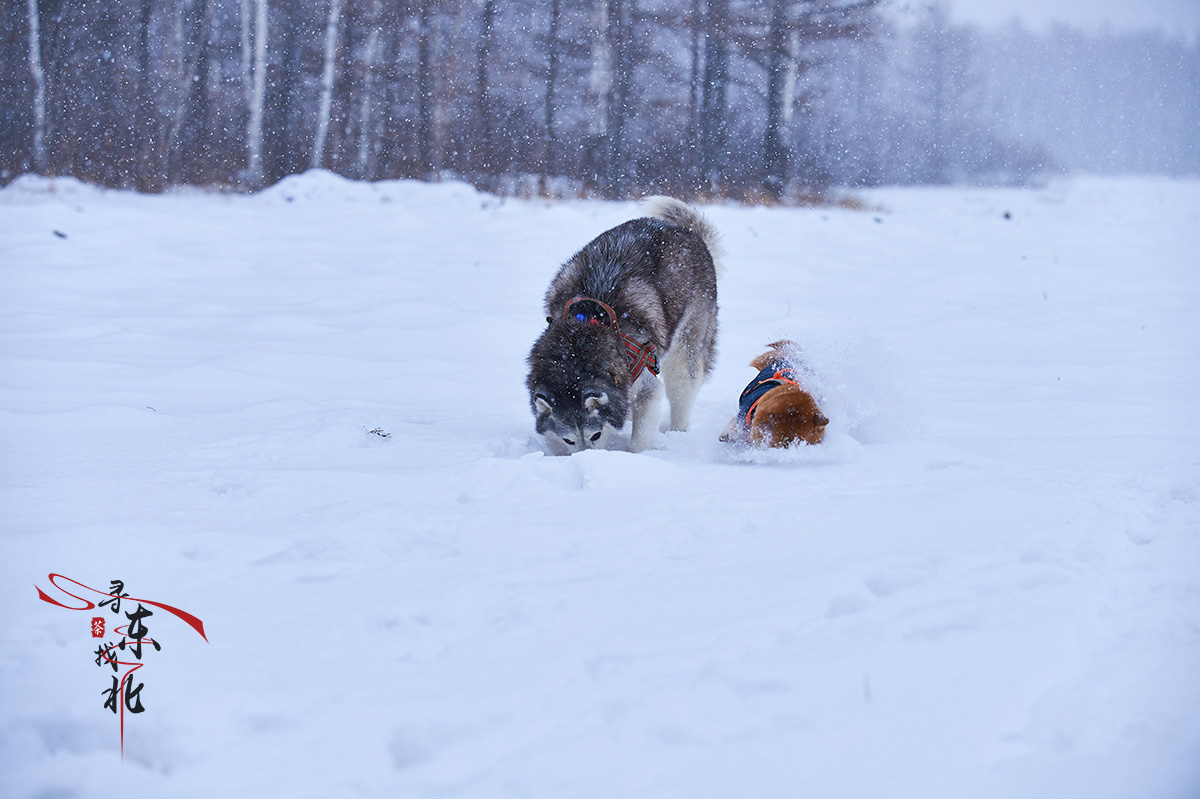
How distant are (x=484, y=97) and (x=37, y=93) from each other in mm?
7993

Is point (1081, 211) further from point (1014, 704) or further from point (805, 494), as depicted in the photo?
point (1014, 704)

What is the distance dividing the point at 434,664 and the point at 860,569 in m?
1.16

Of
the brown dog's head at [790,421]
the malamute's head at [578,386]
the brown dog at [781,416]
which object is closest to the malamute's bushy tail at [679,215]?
the malamute's head at [578,386]

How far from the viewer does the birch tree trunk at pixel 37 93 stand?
12.8 meters

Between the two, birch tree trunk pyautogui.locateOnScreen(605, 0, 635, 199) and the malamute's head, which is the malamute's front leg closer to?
the malamute's head

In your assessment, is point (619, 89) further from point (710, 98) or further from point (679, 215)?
point (679, 215)

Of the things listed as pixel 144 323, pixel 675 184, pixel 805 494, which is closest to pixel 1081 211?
pixel 675 184

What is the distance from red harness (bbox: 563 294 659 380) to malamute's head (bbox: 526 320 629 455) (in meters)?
0.04

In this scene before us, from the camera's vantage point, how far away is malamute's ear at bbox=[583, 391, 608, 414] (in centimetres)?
340

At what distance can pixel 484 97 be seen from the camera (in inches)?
594

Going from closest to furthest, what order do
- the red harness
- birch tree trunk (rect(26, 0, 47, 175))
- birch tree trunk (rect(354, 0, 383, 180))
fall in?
the red harness < birch tree trunk (rect(26, 0, 47, 175)) < birch tree trunk (rect(354, 0, 383, 180))

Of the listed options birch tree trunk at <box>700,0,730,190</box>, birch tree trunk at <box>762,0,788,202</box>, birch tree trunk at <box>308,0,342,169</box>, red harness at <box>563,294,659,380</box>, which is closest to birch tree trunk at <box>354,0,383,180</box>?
birch tree trunk at <box>308,0,342,169</box>

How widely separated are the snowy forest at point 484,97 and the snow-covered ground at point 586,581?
33.6 feet

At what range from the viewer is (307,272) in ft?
26.6
